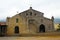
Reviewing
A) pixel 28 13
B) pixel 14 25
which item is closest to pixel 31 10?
pixel 28 13

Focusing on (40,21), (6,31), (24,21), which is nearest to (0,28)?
(6,31)

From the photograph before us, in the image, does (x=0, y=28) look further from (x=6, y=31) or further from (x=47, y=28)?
(x=47, y=28)

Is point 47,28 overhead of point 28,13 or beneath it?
beneath

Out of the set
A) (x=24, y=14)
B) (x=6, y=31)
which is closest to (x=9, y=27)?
(x=6, y=31)

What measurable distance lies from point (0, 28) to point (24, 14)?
6.81 meters

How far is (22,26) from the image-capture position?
199 ft

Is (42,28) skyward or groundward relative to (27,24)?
groundward

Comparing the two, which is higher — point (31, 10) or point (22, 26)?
point (31, 10)

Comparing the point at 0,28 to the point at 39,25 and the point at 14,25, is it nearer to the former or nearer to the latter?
the point at 14,25

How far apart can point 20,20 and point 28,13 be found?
2.93 meters

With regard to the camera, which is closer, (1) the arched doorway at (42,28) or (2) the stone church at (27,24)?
(2) the stone church at (27,24)

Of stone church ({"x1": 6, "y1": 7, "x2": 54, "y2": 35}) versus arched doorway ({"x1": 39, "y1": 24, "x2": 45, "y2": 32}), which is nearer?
stone church ({"x1": 6, "y1": 7, "x2": 54, "y2": 35})

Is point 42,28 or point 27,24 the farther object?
point 42,28

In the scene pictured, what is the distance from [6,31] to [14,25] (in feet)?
8.21
